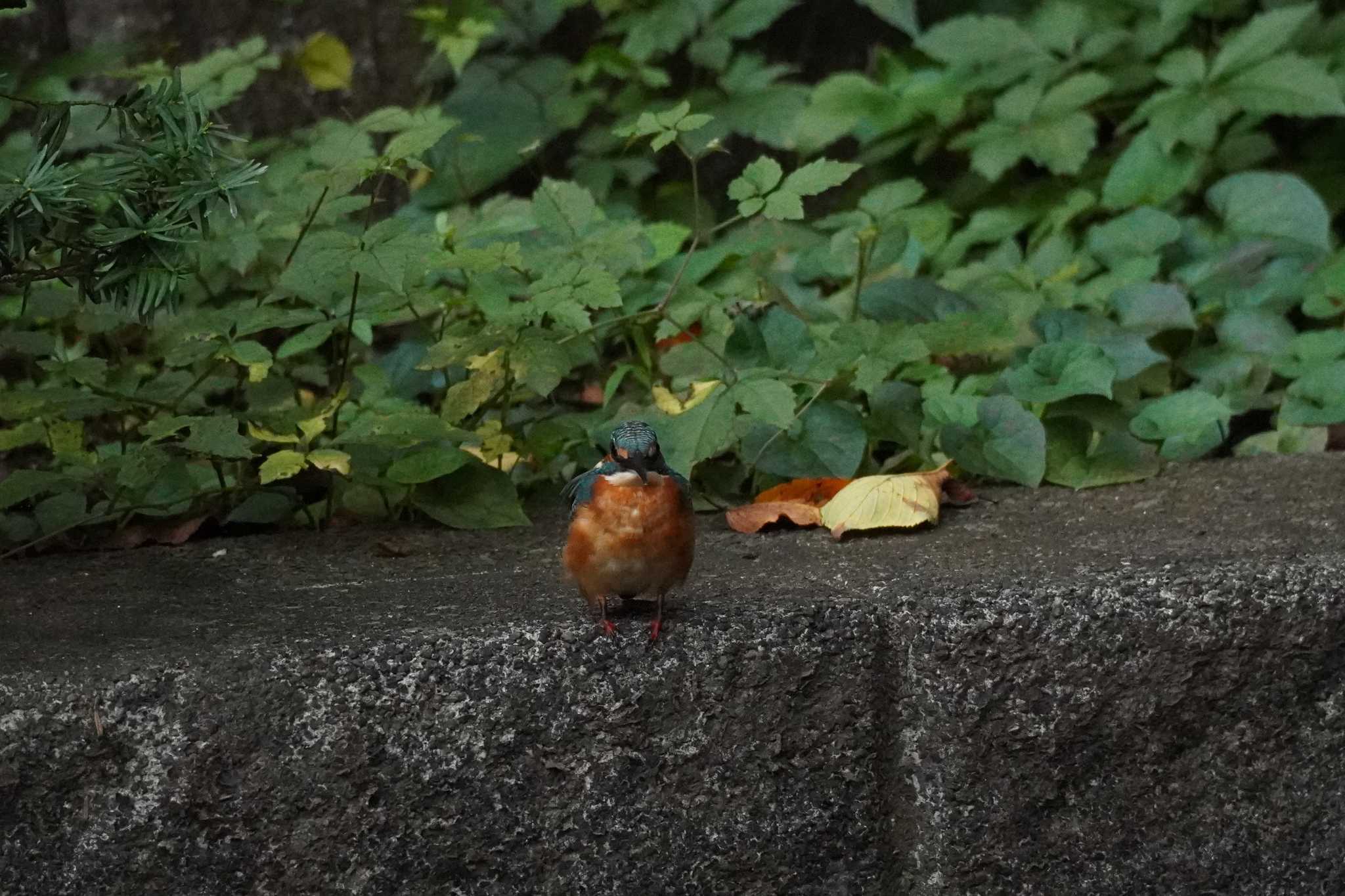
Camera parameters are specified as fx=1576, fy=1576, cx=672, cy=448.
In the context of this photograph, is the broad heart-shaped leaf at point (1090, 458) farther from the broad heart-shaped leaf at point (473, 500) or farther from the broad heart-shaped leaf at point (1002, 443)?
the broad heart-shaped leaf at point (473, 500)

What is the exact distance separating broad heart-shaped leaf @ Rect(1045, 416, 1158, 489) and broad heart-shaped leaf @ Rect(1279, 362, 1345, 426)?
0.40 meters

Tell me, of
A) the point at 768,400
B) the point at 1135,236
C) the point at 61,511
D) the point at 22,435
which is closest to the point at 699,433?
the point at 768,400

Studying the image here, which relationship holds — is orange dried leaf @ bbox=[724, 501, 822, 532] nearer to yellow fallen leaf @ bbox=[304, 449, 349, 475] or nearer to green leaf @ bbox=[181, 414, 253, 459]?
yellow fallen leaf @ bbox=[304, 449, 349, 475]

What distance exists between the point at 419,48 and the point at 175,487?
2.07m

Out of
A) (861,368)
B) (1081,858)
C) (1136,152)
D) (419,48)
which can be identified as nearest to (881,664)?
(1081,858)

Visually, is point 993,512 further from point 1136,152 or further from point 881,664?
point 1136,152

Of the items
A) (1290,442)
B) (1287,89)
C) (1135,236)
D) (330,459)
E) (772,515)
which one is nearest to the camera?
(330,459)

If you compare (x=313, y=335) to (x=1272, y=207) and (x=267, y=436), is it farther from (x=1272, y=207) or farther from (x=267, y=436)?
(x=1272, y=207)

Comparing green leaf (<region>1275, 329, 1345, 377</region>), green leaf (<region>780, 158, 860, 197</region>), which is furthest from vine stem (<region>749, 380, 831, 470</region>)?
green leaf (<region>1275, 329, 1345, 377</region>)

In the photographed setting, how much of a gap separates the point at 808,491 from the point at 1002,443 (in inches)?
14.5

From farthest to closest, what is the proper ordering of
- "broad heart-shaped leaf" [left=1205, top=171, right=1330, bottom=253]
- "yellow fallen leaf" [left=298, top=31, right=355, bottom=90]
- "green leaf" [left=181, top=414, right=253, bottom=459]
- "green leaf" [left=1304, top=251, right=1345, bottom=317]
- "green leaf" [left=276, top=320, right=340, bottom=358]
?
1. "yellow fallen leaf" [left=298, top=31, right=355, bottom=90]
2. "broad heart-shaped leaf" [left=1205, top=171, right=1330, bottom=253]
3. "green leaf" [left=1304, top=251, right=1345, bottom=317]
4. "green leaf" [left=276, top=320, right=340, bottom=358]
5. "green leaf" [left=181, top=414, right=253, bottom=459]

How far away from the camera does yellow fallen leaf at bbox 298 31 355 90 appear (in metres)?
4.28

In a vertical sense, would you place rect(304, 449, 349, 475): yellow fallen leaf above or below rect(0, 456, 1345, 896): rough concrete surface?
above

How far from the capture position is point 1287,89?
397cm
